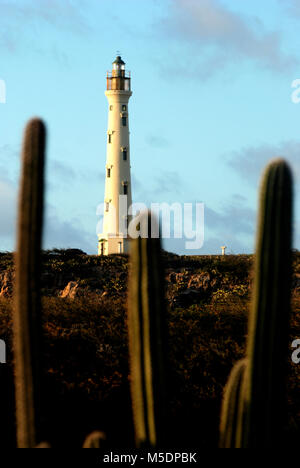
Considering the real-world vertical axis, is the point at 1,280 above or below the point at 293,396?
above

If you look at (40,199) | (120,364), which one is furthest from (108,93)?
(40,199)

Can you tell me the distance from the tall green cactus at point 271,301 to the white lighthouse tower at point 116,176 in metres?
37.7

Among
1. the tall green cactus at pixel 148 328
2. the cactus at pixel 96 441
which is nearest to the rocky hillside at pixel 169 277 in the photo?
the cactus at pixel 96 441

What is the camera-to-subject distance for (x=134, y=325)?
760 centimetres

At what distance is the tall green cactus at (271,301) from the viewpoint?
707 centimetres

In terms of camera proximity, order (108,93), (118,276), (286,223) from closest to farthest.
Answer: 1. (286,223)
2. (118,276)
3. (108,93)

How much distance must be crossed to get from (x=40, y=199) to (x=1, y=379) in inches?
324

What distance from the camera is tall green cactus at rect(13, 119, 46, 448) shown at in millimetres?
7516

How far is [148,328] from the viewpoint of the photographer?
295 inches

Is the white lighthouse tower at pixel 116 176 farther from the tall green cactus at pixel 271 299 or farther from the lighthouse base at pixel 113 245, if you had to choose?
the tall green cactus at pixel 271 299

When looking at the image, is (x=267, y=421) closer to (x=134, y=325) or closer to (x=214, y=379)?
(x=134, y=325)
